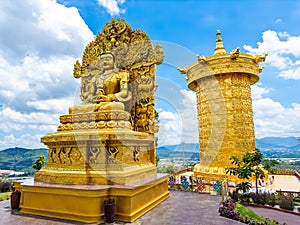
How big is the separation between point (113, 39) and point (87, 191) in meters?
6.33

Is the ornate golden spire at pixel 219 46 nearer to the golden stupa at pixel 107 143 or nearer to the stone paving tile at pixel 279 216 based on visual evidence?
the golden stupa at pixel 107 143

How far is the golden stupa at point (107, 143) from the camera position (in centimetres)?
550

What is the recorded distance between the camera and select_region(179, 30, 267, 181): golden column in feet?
54.1

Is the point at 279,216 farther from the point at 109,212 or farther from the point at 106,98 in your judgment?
the point at 106,98

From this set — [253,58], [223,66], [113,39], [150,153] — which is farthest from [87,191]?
[253,58]

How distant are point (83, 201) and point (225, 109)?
14245mm

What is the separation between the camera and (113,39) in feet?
29.6

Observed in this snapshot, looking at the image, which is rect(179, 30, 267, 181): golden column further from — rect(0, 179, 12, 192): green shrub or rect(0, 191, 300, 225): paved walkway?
rect(0, 179, 12, 192): green shrub

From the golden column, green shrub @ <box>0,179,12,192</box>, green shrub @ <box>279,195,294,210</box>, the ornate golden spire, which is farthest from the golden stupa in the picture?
the ornate golden spire

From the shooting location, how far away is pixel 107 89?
8.27 metres

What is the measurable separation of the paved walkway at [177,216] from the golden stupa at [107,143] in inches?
10.3

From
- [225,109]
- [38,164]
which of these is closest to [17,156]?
[38,164]

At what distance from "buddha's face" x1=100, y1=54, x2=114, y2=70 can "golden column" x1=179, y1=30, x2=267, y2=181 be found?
11.1 metres

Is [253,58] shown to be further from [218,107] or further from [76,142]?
[76,142]
